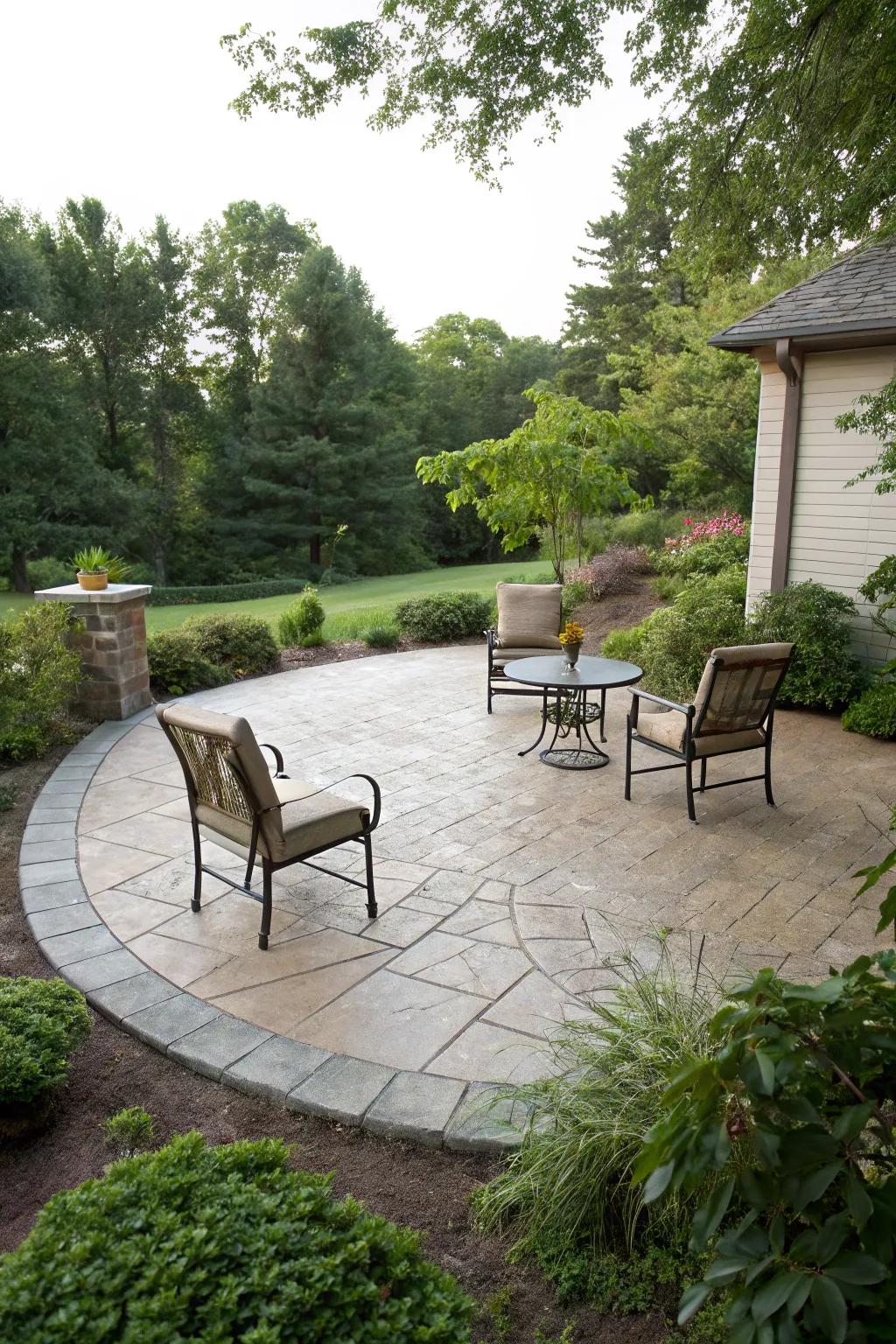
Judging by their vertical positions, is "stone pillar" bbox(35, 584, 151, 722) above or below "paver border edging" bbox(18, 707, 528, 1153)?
above

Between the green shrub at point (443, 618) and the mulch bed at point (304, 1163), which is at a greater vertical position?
the green shrub at point (443, 618)

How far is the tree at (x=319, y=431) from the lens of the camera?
27.2 meters

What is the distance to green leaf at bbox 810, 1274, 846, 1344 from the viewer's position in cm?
94

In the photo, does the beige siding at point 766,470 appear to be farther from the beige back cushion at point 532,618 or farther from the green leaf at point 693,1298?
the green leaf at point 693,1298

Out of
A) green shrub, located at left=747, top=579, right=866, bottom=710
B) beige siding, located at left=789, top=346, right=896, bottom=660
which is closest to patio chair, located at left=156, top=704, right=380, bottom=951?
green shrub, located at left=747, top=579, right=866, bottom=710

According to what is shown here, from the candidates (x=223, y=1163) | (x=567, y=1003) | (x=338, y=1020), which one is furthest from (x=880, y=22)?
(x=223, y=1163)

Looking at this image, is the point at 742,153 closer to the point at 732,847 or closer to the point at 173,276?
the point at 732,847

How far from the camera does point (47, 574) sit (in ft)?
72.7

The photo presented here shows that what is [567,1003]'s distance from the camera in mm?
3158

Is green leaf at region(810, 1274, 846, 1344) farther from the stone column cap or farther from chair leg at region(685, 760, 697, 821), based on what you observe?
the stone column cap

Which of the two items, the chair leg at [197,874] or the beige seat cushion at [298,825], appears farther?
the chair leg at [197,874]

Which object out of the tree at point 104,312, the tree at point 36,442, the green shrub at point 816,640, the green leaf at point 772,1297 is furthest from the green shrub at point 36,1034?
the tree at point 104,312

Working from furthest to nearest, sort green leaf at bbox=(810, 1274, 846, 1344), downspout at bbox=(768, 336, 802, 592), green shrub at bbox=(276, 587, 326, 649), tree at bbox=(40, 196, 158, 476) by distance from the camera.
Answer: tree at bbox=(40, 196, 158, 476)
green shrub at bbox=(276, 587, 326, 649)
downspout at bbox=(768, 336, 802, 592)
green leaf at bbox=(810, 1274, 846, 1344)

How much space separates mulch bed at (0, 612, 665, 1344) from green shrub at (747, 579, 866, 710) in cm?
563
